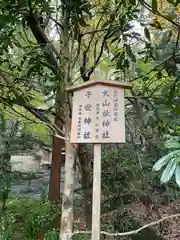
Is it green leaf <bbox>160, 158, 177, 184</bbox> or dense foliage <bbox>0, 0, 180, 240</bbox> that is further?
dense foliage <bbox>0, 0, 180, 240</bbox>

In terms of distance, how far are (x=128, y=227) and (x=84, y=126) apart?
7.48 feet

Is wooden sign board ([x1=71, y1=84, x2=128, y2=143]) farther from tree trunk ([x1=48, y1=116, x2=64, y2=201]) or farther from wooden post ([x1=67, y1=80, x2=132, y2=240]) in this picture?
tree trunk ([x1=48, y1=116, x2=64, y2=201])

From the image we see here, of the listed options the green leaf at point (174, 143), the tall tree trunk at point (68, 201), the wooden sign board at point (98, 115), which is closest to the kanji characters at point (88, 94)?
the wooden sign board at point (98, 115)

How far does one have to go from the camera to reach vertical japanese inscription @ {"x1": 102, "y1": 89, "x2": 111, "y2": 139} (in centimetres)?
187

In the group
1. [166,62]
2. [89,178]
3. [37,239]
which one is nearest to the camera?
[166,62]

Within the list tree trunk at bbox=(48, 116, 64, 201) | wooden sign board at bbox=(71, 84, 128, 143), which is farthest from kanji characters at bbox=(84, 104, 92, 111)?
tree trunk at bbox=(48, 116, 64, 201)

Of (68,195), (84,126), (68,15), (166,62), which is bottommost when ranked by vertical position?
(68,195)

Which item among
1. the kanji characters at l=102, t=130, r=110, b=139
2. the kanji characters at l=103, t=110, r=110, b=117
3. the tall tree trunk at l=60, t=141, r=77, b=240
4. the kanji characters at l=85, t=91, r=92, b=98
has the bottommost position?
the tall tree trunk at l=60, t=141, r=77, b=240

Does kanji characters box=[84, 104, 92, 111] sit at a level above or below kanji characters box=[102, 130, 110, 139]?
above

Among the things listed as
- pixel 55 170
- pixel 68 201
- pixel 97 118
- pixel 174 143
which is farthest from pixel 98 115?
pixel 55 170

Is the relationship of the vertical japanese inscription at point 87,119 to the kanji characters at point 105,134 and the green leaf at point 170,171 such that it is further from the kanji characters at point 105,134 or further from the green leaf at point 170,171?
the green leaf at point 170,171

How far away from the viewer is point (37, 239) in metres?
3.36

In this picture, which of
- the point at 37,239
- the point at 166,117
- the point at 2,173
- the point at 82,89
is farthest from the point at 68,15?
the point at 2,173

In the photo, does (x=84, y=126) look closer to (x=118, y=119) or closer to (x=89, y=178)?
(x=118, y=119)
